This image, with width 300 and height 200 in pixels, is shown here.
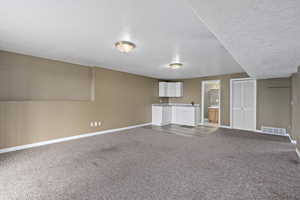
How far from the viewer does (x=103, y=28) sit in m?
2.32

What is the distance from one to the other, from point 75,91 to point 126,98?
192 cm

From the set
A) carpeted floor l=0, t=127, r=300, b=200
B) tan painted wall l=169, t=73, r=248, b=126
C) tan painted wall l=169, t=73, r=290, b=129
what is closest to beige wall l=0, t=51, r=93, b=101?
carpeted floor l=0, t=127, r=300, b=200

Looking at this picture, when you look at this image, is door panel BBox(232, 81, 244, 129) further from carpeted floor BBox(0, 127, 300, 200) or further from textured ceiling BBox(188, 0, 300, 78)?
textured ceiling BBox(188, 0, 300, 78)

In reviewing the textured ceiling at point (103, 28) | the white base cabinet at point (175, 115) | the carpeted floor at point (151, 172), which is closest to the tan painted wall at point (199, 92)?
the white base cabinet at point (175, 115)

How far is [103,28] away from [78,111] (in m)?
3.07

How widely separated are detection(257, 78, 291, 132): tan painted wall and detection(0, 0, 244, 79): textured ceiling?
2.80m

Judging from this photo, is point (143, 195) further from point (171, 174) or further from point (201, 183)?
point (201, 183)

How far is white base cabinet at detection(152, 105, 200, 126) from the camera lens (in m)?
6.66

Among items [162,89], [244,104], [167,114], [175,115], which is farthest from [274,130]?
[162,89]

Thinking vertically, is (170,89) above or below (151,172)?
above

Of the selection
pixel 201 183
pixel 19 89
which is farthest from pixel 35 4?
pixel 201 183

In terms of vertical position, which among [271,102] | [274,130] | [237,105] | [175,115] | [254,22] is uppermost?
[254,22]

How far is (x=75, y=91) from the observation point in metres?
4.69

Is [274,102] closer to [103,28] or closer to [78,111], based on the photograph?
[103,28]
